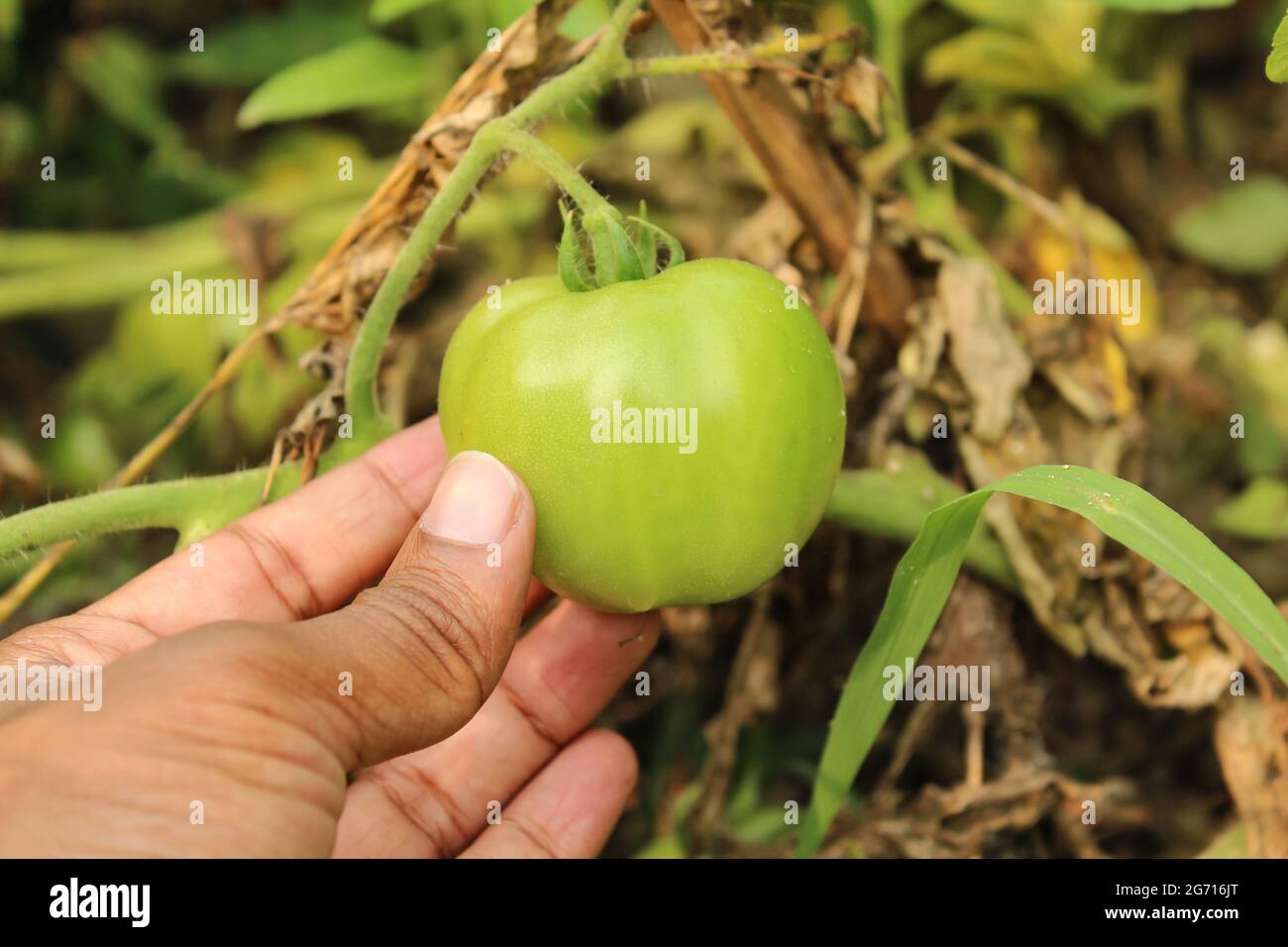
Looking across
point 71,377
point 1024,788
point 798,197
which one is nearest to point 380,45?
point 798,197

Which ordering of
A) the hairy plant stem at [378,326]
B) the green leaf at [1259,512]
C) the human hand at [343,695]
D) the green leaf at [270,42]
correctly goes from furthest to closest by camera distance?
the green leaf at [270,42], the green leaf at [1259,512], the hairy plant stem at [378,326], the human hand at [343,695]

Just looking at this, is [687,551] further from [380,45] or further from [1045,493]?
[380,45]

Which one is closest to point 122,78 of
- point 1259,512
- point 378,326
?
point 378,326

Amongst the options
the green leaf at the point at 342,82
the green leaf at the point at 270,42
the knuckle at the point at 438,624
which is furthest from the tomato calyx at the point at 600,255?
the green leaf at the point at 270,42

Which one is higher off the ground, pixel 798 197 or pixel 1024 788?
pixel 798 197

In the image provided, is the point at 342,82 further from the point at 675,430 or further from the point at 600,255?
the point at 675,430

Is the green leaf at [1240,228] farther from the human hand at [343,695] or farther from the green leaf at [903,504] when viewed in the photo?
the human hand at [343,695]
